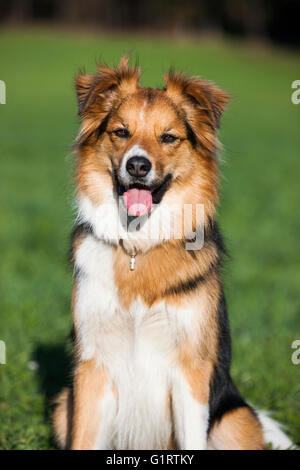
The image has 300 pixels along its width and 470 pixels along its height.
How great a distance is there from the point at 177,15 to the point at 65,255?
50.3 meters

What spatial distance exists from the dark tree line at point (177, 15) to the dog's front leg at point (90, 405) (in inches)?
2061

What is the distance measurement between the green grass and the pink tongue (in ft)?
1.84

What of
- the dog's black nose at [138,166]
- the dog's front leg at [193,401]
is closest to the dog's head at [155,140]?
the dog's black nose at [138,166]

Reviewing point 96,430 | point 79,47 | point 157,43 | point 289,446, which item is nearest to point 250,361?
point 289,446

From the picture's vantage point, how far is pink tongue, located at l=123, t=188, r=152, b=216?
393 cm

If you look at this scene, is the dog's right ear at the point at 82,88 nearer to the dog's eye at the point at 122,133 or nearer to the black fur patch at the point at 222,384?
the dog's eye at the point at 122,133

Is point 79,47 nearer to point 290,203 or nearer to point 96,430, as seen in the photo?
point 290,203

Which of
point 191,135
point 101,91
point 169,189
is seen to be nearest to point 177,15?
point 101,91

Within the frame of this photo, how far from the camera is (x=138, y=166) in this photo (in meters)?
3.81

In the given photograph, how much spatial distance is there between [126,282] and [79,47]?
41.6m

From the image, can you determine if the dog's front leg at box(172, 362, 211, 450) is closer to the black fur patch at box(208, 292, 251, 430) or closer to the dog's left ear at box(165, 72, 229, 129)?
the black fur patch at box(208, 292, 251, 430)

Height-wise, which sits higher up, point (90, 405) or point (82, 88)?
point (82, 88)
